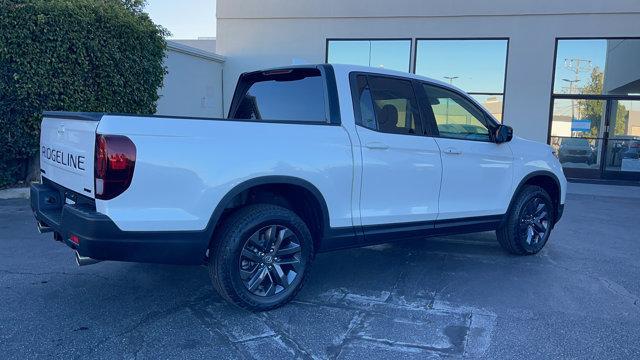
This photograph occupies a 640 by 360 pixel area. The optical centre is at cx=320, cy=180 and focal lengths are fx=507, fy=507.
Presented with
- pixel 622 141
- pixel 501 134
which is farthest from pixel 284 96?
pixel 622 141

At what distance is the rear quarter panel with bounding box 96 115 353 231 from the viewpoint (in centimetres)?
321

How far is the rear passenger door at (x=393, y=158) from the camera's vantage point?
14.1ft

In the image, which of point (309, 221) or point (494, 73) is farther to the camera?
point (494, 73)

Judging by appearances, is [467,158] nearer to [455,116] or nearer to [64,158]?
[455,116]

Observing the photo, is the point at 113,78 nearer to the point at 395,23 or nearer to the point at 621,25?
the point at 395,23

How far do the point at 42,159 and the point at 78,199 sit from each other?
3.56 feet

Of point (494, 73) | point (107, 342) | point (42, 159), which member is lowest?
point (107, 342)

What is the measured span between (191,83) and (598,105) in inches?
409

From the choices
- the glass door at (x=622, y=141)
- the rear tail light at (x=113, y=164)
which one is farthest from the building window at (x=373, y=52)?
the rear tail light at (x=113, y=164)

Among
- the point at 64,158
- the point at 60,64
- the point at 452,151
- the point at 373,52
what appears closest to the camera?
the point at 64,158

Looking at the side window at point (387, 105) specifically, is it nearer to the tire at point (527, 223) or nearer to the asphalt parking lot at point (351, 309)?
the asphalt parking lot at point (351, 309)

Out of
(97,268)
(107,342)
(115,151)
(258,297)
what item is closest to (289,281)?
(258,297)

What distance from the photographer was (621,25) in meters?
12.2

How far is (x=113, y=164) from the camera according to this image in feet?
10.4
